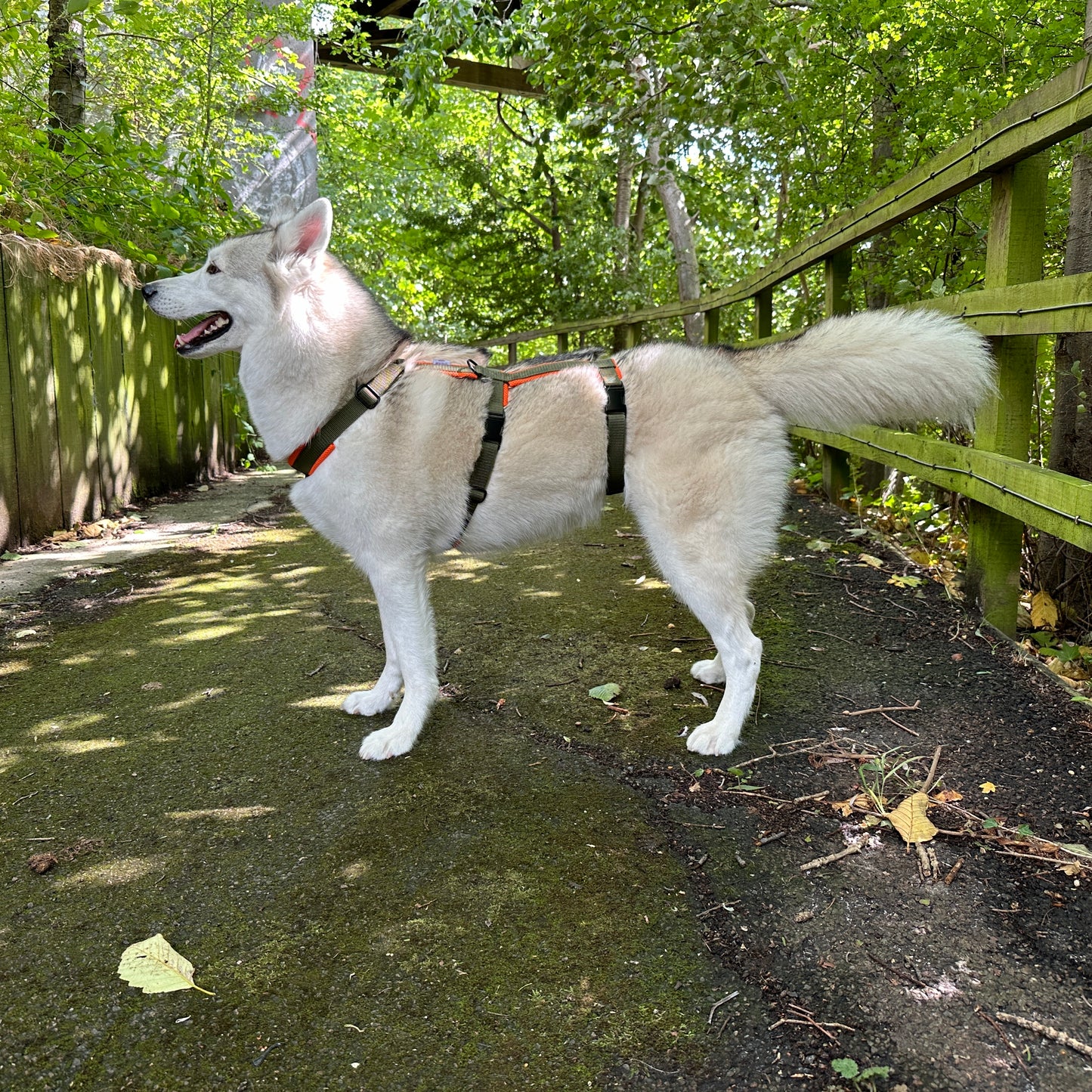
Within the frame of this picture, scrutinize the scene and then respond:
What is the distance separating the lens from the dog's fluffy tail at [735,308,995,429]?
2717 millimetres

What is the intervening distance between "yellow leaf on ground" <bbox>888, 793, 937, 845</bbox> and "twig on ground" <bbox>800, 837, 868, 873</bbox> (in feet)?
0.32

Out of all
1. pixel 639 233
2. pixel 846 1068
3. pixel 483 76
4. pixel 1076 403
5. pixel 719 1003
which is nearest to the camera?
pixel 846 1068

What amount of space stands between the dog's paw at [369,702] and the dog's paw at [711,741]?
1083 millimetres

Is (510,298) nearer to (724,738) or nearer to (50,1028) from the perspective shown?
(724,738)

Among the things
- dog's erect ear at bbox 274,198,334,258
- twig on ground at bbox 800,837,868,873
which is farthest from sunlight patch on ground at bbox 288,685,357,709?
twig on ground at bbox 800,837,868,873

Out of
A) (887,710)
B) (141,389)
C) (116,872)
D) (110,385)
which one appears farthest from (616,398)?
(141,389)

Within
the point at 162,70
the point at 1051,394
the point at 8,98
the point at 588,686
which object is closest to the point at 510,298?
the point at 162,70

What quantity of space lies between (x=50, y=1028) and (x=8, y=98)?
6.44 metres

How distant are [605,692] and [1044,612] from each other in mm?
1816

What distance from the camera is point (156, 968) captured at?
1.68m

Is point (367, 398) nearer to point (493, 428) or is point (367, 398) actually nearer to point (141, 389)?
point (493, 428)

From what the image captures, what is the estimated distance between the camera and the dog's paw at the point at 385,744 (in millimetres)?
2615

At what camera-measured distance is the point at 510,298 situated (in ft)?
54.0

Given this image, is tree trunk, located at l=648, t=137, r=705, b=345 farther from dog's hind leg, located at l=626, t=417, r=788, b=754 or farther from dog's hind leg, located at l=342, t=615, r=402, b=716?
dog's hind leg, located at l=342, t=615, r=402, b=716
